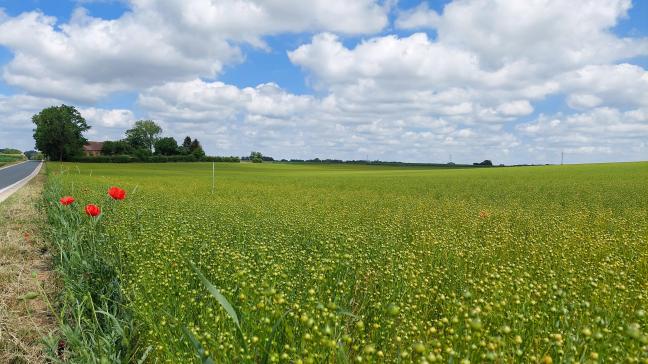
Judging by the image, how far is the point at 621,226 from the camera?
8352 mm

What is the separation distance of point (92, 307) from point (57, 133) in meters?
97.3

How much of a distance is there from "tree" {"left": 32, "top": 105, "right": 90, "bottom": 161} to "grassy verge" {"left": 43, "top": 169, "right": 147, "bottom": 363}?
92295mm

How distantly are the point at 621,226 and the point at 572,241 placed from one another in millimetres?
2865

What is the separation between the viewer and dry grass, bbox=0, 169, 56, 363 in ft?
11.9

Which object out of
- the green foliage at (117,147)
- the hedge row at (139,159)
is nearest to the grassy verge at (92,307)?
the hedge row at (139,159)

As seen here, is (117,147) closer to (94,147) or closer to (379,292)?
(94,147)

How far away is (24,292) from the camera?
4.74m

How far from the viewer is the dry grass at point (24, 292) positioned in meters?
3.63

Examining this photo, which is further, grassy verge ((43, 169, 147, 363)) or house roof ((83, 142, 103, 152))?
house roof ((83, 142, 103, 152))

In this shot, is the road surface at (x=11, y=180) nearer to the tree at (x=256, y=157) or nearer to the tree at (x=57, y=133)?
the tree at (x=57, y=133)

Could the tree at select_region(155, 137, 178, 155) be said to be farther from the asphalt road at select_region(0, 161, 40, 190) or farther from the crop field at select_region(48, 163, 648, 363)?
the crop field at select_region(48, 163, 648, 363)

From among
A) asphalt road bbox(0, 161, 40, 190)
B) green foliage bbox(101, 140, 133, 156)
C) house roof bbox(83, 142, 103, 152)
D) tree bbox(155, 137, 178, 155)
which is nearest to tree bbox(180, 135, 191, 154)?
tree bbox(155, 137, 178, 155)

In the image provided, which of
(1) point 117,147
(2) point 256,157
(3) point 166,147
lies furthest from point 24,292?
(1) point 117,147

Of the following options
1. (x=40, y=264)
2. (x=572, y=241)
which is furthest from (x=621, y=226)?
(x=40, y=264)
